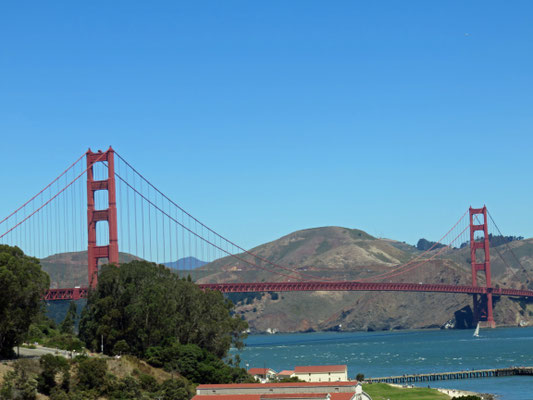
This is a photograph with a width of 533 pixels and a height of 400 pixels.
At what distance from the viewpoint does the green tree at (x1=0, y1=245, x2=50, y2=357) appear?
72438 mm

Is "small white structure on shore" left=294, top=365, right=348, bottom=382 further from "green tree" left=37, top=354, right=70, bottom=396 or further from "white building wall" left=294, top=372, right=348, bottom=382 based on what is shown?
"green tree" left=37, top=354, right=70, bottom=396

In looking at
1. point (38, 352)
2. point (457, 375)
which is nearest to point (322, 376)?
point (457, 375)

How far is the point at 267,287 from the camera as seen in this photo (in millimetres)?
169500

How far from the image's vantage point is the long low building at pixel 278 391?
7206 cm

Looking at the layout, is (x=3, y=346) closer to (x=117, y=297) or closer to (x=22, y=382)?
(x=22, y=382)

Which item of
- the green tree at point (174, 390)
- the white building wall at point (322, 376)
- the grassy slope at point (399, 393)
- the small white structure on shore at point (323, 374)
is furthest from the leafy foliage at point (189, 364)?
the grassy slope at point (399, 393)

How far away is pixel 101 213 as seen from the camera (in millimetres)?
123250

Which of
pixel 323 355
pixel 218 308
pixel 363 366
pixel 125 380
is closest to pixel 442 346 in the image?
pixel 323 355

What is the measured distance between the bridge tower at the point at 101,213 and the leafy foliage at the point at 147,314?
20.5 m

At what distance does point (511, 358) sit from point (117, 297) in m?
78.6

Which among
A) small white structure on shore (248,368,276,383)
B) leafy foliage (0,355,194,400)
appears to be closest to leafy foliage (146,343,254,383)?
leafy foliage (0,355,194,400)

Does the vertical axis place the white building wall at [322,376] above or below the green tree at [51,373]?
below

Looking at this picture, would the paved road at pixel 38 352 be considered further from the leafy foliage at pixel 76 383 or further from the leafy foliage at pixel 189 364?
the leafy foliage at pixel 189 364

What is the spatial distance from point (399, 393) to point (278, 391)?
27.5m
